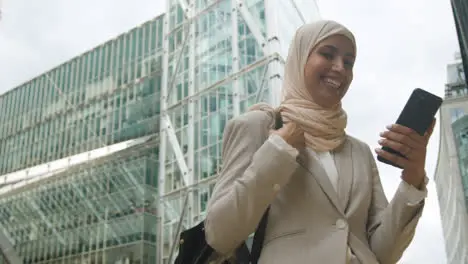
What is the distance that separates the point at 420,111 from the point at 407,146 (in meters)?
0.10

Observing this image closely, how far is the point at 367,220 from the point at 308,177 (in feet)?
0.82

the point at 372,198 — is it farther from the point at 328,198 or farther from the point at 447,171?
the point at 447,171

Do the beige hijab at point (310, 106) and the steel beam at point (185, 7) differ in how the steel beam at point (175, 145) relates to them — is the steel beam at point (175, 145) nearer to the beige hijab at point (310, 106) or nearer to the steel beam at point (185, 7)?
the steel beam at point (185, 7)

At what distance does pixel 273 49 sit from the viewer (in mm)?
17469

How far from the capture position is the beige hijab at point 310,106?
1.87m

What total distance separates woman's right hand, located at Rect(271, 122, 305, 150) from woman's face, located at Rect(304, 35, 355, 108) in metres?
0.15

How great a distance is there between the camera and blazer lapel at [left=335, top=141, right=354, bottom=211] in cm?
182

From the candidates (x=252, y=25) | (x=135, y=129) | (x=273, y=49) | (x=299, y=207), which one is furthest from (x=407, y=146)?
(x=135, y=129)

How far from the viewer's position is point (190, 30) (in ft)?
68.7

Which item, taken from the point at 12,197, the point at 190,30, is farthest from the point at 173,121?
the point at 12,197

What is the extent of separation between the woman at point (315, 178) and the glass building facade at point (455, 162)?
37.4m

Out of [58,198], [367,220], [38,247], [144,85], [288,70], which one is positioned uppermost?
[144,85]

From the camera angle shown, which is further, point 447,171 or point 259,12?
point 447,171

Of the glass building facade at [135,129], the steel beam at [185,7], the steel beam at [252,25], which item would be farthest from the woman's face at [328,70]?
the steel beam at [185,7]
